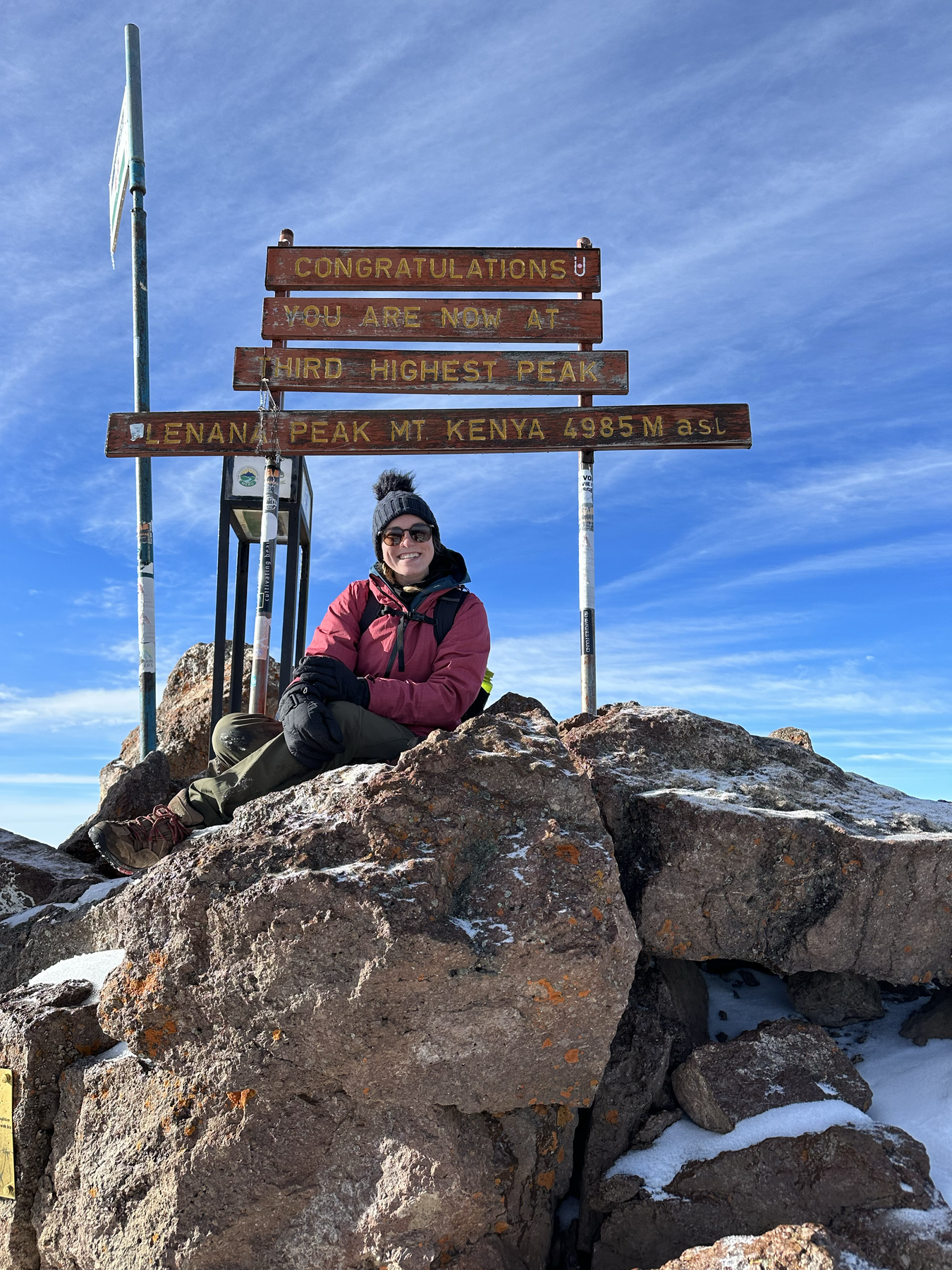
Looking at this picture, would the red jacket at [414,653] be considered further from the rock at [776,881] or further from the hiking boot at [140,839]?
the hiking boot at [140,839]

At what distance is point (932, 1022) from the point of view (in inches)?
197

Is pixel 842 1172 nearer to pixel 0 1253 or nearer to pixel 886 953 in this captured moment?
pixel 886 953

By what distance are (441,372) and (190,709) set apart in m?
5.31

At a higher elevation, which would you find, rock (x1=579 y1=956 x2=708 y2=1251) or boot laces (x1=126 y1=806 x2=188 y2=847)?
boot laces (x1=126 y1=806 x2=188 y2=847)

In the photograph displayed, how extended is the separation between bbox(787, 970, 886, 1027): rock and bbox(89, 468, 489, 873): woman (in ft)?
8.49

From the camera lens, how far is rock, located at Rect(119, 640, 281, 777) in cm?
1058

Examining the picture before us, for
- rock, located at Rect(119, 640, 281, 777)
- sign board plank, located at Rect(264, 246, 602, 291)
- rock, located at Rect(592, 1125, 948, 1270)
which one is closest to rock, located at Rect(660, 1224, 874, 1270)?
rock, located at Rect(592, 1125, 948, 1270)

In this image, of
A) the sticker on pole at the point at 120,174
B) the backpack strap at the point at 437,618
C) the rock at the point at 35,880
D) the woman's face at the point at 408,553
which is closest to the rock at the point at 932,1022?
the backpack strap at the point at 437,618

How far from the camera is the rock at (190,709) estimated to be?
10578mm

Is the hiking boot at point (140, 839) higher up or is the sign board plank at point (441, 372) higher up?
the sign board plank at point (441, 372)

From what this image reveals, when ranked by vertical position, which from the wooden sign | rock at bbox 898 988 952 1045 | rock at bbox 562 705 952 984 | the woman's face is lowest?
rock at bbox 898 988 952 1045

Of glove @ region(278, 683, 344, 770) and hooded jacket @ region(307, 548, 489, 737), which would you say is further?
hooded jacket @ region(307, 548, 489, 737)

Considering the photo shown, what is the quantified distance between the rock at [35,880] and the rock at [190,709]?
271 centimetres

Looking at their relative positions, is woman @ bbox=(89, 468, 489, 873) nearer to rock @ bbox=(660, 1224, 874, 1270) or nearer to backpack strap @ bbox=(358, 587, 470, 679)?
backpack strap @ bbox=(358, 587, 470, 679)
